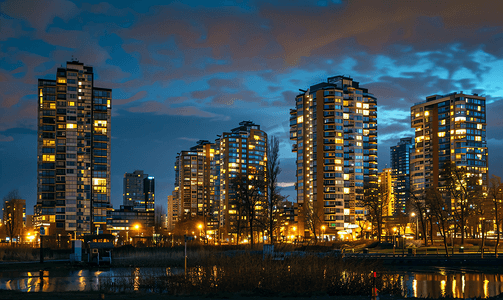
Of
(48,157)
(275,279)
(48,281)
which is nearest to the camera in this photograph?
(275,279)

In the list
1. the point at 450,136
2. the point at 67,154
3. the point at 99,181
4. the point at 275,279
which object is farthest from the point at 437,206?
the point at 99,181

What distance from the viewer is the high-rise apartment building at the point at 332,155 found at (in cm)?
14988

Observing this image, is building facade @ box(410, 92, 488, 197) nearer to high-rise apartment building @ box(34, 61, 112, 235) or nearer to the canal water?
high-rise apartment building @ box(34, 61, 112, 235)

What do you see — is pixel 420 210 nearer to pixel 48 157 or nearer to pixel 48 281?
pixel 48 281

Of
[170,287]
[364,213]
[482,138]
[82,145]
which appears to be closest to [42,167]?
[82,145]

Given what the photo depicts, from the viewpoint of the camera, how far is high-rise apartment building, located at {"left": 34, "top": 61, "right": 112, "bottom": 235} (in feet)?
402

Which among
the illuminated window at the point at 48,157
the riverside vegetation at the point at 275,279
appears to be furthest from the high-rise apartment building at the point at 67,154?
the riverside vegetation at the point at 275,279

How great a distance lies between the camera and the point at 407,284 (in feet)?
125

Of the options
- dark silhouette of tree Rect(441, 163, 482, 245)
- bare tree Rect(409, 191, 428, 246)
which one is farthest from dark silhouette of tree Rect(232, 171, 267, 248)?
dark silhouette of tree Rect(441, 163, 482, 245)

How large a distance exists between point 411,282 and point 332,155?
11297cm

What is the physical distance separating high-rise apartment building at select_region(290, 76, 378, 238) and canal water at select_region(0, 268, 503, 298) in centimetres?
9723

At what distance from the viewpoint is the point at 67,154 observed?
406 feet

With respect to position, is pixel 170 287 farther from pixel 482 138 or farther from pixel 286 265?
pixel 482 138

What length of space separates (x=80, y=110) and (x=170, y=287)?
106 metres
